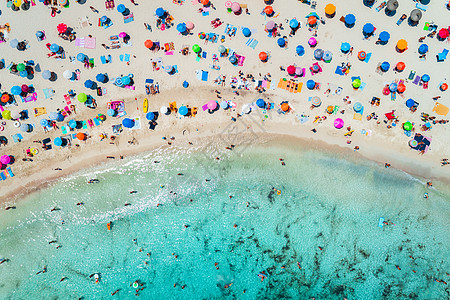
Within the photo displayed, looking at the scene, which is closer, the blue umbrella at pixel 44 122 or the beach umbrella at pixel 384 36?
the beach umbrella at pixel 384 36

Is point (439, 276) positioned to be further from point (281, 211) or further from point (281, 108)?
point (281, 108)

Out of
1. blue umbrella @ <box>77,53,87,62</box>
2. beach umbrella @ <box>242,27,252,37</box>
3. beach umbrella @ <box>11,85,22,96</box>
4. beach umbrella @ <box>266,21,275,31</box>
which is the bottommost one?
beach umbrella @ <box>11,85,22,96</box>

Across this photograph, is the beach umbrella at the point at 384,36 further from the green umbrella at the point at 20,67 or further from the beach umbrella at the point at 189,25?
the green umbrella at the point at 20,67

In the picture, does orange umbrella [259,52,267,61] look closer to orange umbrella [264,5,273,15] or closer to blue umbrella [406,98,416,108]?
orange umbrella [264,5,273,15]

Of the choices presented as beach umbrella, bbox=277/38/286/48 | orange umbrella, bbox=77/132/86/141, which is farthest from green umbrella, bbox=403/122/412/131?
orange umbrella, bbox=77/132/86/141

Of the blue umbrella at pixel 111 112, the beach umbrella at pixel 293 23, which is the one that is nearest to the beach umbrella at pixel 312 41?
the beach umbrella at pixel 293 23

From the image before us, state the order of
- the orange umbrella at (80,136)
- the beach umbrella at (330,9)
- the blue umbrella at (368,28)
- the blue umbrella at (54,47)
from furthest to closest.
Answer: the orange umbrella at (80,136) → the blue umbrella at (54,47) → the beach umbrella at (330,9) → the blue umbrella at (368,28)

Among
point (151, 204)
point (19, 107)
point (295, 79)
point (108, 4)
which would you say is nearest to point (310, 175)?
point (295, 79)
